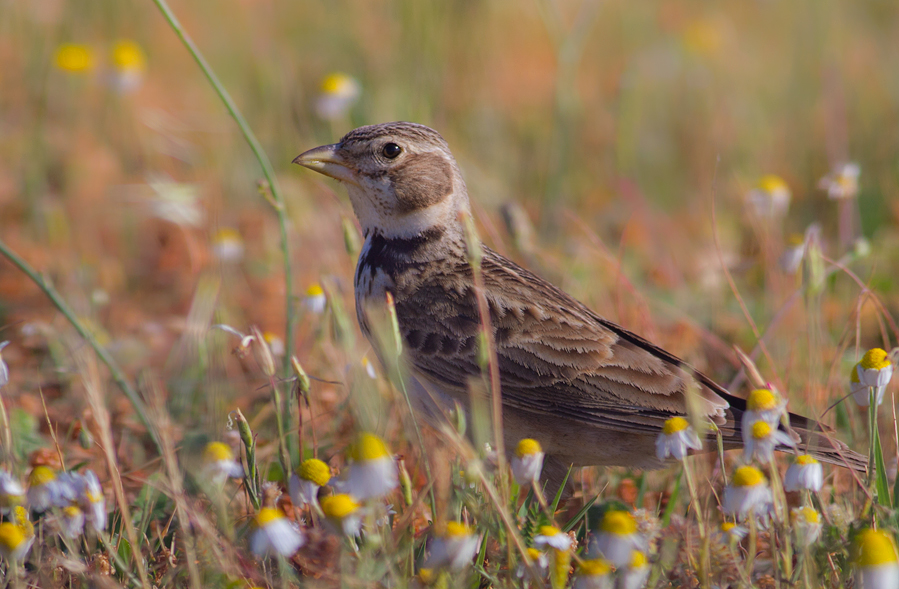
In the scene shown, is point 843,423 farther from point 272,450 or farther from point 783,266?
point 272,450

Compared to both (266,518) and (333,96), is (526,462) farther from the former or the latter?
(333,96)

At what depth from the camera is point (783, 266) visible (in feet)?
12.3

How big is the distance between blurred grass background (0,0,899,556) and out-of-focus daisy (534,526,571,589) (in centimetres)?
169

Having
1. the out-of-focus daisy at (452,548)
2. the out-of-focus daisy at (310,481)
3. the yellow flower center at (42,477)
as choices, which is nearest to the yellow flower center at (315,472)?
the out-of-focus daisy at (310,481)

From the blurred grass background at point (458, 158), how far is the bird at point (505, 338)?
0.46 metres

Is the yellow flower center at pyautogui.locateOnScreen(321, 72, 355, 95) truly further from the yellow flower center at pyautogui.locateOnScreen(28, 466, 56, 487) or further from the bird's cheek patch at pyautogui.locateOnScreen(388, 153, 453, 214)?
the yellow flower center at pyautogui.locateOnScreen(28, 466, 56, 487)

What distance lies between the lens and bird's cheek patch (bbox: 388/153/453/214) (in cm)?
371

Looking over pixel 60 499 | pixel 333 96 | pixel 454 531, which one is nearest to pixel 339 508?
pixel 454 531

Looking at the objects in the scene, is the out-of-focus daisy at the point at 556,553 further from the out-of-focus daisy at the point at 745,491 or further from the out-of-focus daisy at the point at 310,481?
the out-of-focus daisy at the point at 310,481

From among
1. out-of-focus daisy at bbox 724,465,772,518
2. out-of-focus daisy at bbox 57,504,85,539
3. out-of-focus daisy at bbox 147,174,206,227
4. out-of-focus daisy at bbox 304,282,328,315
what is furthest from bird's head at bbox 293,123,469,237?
out-of-focus daisy at bbox 724,465,772,518

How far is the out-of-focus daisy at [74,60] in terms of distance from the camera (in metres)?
6.08

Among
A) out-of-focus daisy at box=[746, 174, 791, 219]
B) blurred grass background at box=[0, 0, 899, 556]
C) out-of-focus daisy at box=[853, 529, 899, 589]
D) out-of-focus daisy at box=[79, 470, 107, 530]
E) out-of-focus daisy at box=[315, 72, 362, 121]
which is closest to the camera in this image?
out-of-focus daisy at box=[853, 529, 899, 589]

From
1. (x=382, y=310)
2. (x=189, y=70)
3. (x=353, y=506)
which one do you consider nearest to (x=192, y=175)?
(x=189, y=70)

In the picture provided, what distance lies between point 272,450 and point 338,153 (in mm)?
1246
